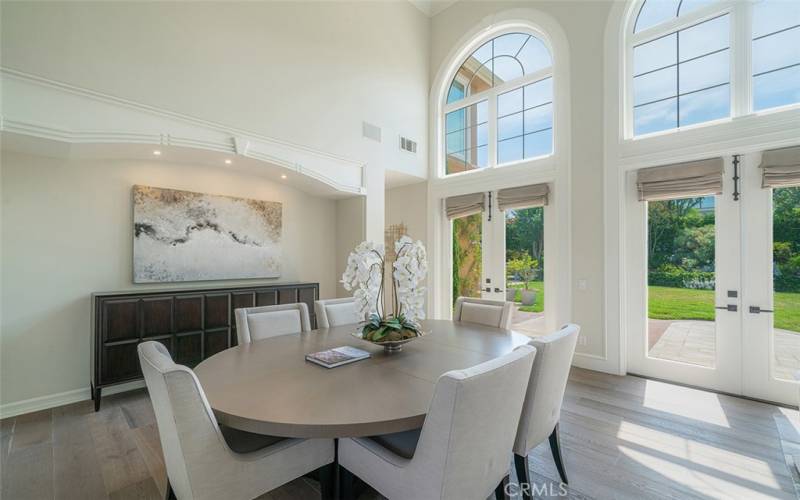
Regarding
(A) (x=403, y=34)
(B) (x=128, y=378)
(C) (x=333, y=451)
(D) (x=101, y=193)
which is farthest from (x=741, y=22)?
(B) (x=128, y=378)

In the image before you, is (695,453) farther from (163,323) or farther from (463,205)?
(163,323)

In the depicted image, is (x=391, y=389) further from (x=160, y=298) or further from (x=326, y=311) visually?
(x=160, y=298)

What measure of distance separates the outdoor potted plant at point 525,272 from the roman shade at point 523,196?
2.38ft

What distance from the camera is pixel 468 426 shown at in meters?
1.18


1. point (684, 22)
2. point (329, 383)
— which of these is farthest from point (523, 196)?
point (329, 383)

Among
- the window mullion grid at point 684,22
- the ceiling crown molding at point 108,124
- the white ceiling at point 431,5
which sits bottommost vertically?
the ceiling crown molding at point 108,124

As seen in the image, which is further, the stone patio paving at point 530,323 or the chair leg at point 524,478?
the stone patio paving at point 530,323

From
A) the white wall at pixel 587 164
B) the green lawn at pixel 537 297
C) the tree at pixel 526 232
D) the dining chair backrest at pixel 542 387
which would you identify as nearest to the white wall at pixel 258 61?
the tree at pixel 526 232

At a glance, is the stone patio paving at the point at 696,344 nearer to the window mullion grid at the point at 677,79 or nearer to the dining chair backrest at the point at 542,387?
the window mullion grid at the point at 677,79

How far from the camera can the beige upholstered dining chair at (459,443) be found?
45.1 inches

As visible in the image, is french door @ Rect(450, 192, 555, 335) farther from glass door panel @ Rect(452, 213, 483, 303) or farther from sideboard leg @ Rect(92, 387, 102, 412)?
sideboard leg @ Rect(92, 387, 102, 412)

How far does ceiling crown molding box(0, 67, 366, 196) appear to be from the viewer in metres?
2.58

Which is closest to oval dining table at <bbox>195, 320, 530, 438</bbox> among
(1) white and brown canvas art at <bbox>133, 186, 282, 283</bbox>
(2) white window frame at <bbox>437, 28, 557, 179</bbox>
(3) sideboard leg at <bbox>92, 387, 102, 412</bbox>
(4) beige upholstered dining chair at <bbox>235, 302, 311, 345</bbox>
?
(4) beige upholstered dining chair at <bbox>235, 302, 311, 345</bbox>

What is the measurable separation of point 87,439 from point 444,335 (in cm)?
274
